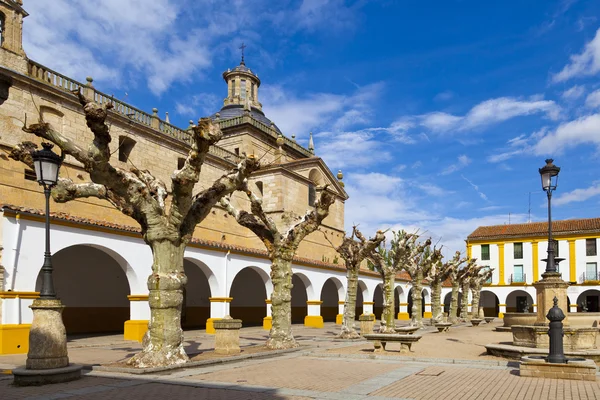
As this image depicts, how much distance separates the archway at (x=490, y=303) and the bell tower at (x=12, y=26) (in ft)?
161

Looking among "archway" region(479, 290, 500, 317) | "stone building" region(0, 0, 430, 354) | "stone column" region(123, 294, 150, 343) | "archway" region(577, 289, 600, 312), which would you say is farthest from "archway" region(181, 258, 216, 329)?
"archway" region(577, 289, 600, 312)

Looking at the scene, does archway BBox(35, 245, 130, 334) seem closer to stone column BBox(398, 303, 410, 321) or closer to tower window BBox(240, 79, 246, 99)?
tower window BBox(240, 79, 246, 99)

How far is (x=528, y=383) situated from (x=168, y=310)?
712cm

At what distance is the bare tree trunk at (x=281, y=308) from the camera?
1495 cm

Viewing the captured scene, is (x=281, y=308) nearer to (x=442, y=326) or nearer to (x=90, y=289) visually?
(x=90, y=289)

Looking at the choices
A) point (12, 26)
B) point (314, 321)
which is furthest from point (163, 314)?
point (314, 321)

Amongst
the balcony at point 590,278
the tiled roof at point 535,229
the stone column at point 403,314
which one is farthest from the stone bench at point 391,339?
the tiled roof at point 535,229

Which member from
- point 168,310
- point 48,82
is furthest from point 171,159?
point 168,310

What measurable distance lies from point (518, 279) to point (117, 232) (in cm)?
4591

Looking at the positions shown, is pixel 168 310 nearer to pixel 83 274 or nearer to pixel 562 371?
pixel 562 371

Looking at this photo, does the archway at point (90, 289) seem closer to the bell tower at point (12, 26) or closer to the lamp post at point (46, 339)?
the bell tower at point (12, 26)

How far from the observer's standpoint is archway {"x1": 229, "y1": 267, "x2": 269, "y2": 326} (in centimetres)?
3009

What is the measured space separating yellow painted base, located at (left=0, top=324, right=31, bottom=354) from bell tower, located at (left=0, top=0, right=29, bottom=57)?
1222 cm

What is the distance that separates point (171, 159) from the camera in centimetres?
2881
